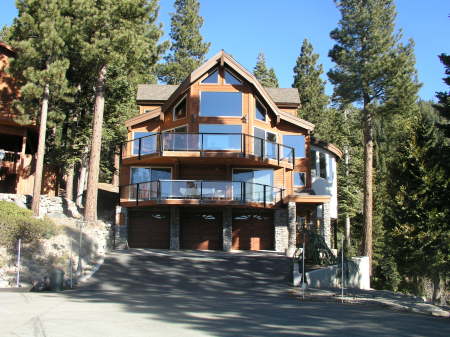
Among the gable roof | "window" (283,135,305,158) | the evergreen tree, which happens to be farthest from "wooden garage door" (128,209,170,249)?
the evergreen tree

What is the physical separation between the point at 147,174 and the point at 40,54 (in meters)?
8.52

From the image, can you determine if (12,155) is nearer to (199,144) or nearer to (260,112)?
(199,144)

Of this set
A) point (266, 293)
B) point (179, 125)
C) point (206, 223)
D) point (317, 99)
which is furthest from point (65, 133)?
point (317, 99)

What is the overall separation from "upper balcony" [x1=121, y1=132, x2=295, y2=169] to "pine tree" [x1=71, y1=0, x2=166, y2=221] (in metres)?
2.91

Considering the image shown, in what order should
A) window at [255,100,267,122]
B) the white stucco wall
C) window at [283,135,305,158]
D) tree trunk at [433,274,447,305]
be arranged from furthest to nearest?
the white stucco wall
window at [283,135,305,158]
window at [255,100,267,122]
tree trunk at [433,274,447,305]

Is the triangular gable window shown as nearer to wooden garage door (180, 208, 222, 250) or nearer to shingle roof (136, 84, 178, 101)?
shingle roof (136, 84, 178, 101)

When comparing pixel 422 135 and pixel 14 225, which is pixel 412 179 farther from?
pixel 14 225

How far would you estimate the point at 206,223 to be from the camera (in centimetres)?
2681

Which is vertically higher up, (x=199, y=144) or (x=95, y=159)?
(x=199, y=144)

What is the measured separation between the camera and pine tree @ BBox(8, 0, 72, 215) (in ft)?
74.2

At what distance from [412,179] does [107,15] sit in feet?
56.3

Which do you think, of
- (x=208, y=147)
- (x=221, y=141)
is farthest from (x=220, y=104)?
(x=208, y=147)

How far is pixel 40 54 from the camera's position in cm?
2317

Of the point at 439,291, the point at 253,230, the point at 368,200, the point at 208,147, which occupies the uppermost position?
the point at 208,147
